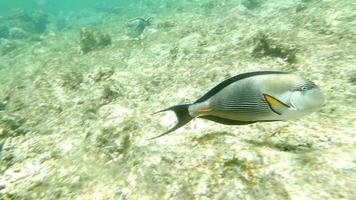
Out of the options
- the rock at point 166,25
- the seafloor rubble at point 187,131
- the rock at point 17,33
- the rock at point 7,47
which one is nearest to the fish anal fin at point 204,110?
the seafloor rubble at point 187,131

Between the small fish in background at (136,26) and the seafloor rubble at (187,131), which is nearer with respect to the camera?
the seafloor rubble at (187,131)

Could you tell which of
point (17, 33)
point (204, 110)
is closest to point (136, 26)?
point (17, 33)

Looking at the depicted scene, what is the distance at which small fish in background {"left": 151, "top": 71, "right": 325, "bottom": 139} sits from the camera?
2064 millimetres

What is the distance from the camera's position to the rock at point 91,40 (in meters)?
13.1

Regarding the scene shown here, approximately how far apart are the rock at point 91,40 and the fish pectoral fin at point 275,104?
11.8 m

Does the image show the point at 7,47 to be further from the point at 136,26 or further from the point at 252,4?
the point at 252,4

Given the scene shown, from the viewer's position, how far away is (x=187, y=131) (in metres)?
4.42

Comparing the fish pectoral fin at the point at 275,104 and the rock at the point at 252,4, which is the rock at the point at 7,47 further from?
the fish pectoral fin at the point at 275,104

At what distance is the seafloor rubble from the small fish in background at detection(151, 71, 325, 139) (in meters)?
1.18

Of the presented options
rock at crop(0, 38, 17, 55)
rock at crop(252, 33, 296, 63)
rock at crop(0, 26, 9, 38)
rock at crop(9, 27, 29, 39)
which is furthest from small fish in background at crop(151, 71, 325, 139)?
rock at crop(0, 26, 9, 38)

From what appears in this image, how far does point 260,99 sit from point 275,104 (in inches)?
3.8

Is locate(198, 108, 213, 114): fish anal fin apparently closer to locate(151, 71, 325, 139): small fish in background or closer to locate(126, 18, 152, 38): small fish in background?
locate(151, 71, 325, 139): small fish in background

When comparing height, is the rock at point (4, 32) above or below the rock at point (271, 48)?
above

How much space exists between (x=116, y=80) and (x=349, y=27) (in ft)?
16.4
